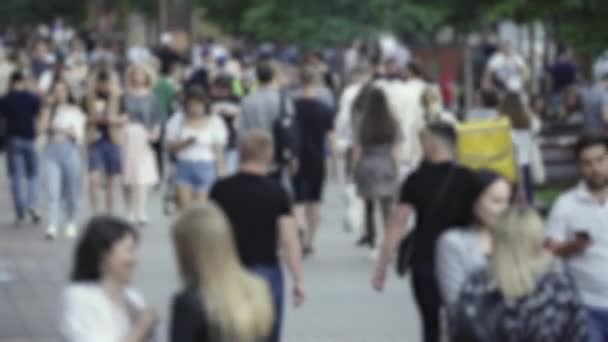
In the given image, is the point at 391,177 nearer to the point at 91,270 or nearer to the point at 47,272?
the point at 47,272

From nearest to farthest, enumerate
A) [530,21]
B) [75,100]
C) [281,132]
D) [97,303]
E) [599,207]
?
[97,303], [599,207], [281,132], [75,100], [530,21]

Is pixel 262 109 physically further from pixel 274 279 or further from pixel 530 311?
pixel 530 311

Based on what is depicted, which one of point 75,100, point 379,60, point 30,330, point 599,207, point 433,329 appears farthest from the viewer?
point 379,60

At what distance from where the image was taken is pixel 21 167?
22.3 m

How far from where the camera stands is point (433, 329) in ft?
32.6

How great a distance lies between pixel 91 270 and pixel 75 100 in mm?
13831

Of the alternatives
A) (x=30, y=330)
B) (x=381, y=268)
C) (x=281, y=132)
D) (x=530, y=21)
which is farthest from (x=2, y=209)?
(x=381, y=268)

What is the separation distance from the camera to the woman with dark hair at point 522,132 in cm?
1731

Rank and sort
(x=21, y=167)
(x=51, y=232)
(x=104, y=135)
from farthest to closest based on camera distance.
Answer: (x=21, y=167) < (x=104, y=135) < (x=51, y=232)

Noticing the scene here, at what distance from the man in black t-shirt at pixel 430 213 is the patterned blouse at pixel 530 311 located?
2.40 meters

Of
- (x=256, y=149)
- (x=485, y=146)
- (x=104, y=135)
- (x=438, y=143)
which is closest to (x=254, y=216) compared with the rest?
(x=256, y=149)

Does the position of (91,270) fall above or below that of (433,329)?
above

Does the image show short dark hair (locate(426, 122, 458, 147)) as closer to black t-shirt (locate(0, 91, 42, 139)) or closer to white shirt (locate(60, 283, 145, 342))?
white shirt (locate(60, 283, 145, 342))

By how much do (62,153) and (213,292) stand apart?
45.5 ft
